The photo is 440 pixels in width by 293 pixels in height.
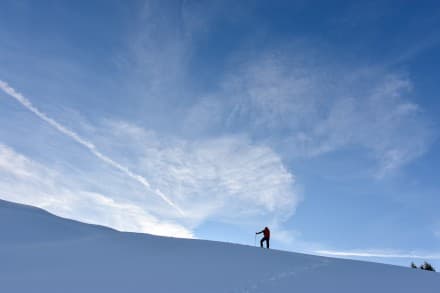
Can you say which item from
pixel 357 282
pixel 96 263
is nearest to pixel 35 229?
pixel 96 263

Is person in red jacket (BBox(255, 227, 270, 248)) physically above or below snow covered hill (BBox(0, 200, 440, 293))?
above

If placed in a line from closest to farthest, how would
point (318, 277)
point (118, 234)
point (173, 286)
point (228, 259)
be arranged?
point (173, 286) → point (318, 277) → point (228, 259) → point (118, 234)

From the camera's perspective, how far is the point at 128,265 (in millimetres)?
7996

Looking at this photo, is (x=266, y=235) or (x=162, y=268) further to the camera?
(x=266, y=235)

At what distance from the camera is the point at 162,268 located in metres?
7.90

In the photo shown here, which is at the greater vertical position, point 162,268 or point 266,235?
point 266,235

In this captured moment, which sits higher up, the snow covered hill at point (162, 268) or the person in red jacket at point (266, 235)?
the person in red jacket at point (266, 235)

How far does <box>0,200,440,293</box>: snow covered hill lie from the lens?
651cm

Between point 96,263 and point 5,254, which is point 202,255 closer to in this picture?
point 96,263

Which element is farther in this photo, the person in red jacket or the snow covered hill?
the person in red jacket

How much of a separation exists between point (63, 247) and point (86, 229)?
2868mm

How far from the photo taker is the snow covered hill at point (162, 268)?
6.51 metres

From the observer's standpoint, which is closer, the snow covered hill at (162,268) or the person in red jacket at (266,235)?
the snow covered hill at (162,268)

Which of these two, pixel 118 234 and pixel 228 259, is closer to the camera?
pixel 228 259
